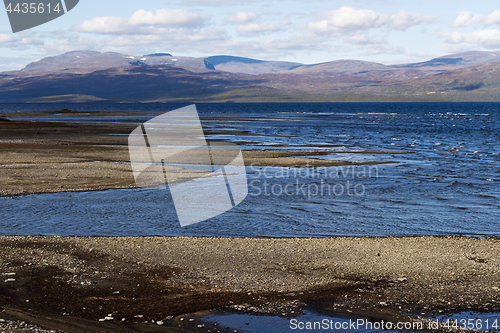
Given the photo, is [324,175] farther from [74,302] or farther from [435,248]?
[74,302]

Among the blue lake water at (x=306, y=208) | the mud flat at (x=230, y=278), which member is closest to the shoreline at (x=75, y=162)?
the blue lake water at (x=306, y=208)

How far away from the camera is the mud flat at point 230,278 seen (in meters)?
7.79

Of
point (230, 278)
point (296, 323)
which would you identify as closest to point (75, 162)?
point (230, 278)

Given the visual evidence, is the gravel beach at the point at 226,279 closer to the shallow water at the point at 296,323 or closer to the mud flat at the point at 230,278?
the mud flat at the point at 230,278

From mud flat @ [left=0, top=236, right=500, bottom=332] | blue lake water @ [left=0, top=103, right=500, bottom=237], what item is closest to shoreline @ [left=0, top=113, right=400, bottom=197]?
blue lake water @ [left=0, top=103, right=500, bottom=237]

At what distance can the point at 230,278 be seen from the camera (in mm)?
9328

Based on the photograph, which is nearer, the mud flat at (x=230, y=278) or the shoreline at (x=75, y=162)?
the mud flat at (x=230, y=278)

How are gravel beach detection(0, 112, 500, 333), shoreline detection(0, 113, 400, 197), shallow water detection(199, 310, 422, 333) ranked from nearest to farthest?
shallow water detection(199, 310, 422, 333), gravel beach detection(0, 112, 500, 333), shoreline detection(0, 113, 400, 197)

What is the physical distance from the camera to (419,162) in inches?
1183

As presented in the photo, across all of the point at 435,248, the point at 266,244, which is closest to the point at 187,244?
the point at 266,244

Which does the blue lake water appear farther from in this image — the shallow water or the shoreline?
the shallow water

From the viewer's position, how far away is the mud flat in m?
7.79

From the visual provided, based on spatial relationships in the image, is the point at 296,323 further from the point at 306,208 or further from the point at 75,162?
the point at 75,162

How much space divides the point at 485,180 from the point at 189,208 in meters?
15.3
